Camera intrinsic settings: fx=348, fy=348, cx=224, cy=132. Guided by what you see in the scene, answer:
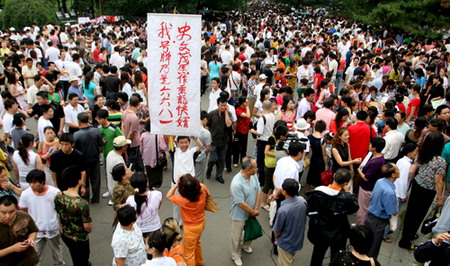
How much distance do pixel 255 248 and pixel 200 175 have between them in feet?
4.85

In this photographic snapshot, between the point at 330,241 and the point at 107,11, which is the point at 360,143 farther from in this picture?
the point at 107,11

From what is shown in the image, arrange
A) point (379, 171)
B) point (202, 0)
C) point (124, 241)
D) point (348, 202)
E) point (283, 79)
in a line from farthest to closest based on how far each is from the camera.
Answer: point (202, 0) → point (283, 79) → point (379, 171) → point (348, 202) → point (124, 241)

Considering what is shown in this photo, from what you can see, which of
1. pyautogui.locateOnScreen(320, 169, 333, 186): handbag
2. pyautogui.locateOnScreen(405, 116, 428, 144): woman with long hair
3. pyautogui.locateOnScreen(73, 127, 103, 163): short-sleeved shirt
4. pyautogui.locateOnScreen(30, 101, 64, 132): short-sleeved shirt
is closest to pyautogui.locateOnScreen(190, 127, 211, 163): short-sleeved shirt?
pyautogui.locateOnScreen(73, 127, 103, 163): short-sleeved shirt

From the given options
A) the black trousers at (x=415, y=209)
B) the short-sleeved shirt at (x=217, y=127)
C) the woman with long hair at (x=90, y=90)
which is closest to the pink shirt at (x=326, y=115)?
the short-sleeved shirt at (x=217, y=127)

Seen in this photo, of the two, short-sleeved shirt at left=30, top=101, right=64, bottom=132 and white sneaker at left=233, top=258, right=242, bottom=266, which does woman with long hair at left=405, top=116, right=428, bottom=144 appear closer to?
white sneaker at left=233, top=258, right=242, bottom=266

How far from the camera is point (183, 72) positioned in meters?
4.56

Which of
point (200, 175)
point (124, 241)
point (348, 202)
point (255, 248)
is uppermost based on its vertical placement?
point (348, 202)

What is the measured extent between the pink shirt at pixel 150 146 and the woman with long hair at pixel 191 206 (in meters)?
1.67

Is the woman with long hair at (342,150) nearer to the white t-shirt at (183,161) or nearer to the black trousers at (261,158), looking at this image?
the black trousers at (261,158)

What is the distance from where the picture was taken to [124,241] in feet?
11.5

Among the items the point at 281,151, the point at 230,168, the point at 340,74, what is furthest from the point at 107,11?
the point at 281,151

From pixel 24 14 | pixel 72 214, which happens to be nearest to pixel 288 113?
pixel 72 214

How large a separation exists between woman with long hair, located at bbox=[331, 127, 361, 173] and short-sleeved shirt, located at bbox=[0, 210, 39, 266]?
14.1 ft

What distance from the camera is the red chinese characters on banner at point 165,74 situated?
441cm
